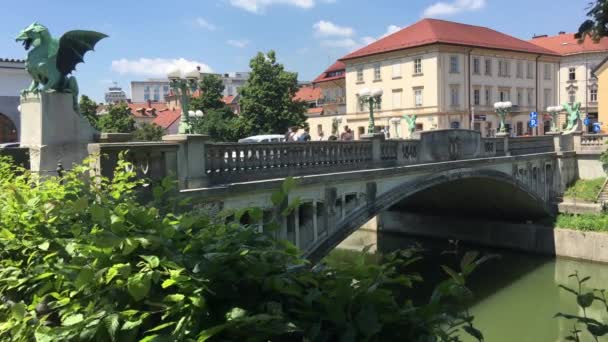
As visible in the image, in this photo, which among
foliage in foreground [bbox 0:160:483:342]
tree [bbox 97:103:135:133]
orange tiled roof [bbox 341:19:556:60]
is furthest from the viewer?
orange tiled roof [bbox 341:19:556:60]

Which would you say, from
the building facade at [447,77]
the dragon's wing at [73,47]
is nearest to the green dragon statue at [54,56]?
the dragon's wing at [73,47]

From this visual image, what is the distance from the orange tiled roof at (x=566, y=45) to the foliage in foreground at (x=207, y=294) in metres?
70.6

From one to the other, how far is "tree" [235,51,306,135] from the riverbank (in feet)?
60.4

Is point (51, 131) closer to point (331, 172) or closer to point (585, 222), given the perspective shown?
point (331, 172)

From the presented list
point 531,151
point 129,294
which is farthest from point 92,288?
point 531,151

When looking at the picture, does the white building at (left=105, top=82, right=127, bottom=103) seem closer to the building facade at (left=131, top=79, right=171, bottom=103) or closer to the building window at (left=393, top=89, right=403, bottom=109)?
the building facade at (left=131, top=79, right=171, bottom=103)

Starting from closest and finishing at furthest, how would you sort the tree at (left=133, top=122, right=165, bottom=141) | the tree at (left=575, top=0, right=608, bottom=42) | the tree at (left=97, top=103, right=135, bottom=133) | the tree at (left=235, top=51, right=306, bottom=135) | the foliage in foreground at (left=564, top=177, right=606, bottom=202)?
the tree at (left=575, top=0, right=608, bottom=42) → the foliage in foreground at (left=564, top=177, right=606, bottom=202) → the tree at (left=133, top=122, right=165, bottom=141) → the tree at (left=235, top=51, right=306, bottom=135) → the tree at (left=97, top=103, right=135, bottom=133)

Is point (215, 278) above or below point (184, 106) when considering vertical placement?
below

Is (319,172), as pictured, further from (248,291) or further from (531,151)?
(531,151)

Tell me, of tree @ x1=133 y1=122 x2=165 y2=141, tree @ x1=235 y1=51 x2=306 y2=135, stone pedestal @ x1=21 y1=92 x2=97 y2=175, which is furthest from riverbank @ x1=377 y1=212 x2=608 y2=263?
tree @ x1=133 y1=122 x2=165 y2=141

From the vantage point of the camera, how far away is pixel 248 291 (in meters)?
2.46

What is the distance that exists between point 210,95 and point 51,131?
46.5 m

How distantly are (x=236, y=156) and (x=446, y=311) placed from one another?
8.84 metres

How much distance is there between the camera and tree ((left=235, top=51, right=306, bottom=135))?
4797 centimetres
